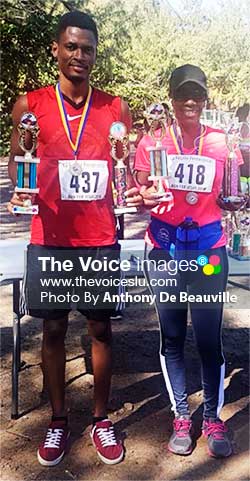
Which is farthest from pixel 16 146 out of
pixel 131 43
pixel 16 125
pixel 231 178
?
pixel 131 43

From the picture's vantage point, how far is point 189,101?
227cm

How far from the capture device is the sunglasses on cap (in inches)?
89.0

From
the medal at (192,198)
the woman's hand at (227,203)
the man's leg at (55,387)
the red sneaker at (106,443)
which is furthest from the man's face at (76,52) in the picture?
the red sneaker at (106,443)

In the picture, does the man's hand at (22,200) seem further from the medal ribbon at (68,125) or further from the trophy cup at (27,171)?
the medal ribbon at (68,125)

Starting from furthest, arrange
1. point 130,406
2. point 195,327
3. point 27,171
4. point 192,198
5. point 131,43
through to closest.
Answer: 1. point 131,43
2. point 130,406
3. point 195,327
4. point 192,198
5. point 27,171

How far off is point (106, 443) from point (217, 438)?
1.55ft

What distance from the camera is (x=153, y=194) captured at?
2.26 meters

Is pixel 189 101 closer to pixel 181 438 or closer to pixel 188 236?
pixel 188 236

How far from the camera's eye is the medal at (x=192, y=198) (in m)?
2.30

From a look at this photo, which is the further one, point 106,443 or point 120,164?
point 106,443

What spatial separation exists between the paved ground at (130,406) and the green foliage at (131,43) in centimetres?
129

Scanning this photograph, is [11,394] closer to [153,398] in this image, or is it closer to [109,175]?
[153,398]

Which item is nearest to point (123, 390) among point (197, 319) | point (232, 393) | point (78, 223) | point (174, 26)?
point (232, 393)

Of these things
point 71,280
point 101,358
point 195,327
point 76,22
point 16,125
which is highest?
point 76,22
